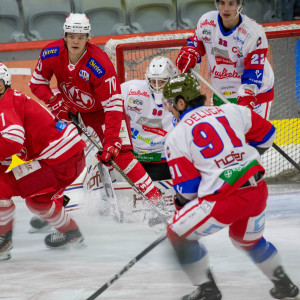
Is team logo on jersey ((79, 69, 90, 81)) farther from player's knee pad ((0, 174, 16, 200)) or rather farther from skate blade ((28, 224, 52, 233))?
skate blade ((28, 224, 52, 233))

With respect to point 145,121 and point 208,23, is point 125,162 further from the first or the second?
point 208,23

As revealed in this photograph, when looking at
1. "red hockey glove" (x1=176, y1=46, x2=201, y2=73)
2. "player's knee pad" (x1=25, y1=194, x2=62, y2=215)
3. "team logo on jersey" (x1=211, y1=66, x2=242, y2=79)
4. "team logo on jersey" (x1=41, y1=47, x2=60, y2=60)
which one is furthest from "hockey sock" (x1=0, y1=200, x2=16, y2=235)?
"team logo on jersey" (x1=211, y1=66, x2=242, y2=79)

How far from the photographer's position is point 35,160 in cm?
310

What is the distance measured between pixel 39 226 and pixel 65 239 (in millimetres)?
423

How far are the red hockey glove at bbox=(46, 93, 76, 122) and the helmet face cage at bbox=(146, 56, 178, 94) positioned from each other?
1.51ft

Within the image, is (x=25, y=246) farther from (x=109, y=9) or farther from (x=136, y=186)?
(x=109, y=9)

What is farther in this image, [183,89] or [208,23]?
[208,23]

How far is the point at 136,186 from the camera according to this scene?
3.56m

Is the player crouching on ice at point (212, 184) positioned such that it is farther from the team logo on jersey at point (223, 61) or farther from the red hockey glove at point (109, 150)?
the team logo on jersey at point (223, 61)

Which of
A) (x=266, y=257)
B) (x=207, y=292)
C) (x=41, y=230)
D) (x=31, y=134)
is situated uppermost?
(x=31, y=134)

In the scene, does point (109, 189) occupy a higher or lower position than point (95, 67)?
lower

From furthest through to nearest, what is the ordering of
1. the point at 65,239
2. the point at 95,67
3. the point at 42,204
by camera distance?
the point at 95,67 → the point at 65,239 → the point at 42,204

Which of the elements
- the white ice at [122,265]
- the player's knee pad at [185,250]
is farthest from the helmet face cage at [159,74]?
the player's knee pad at [185,250]

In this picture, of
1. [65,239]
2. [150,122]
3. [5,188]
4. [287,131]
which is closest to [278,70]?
[287,131]
